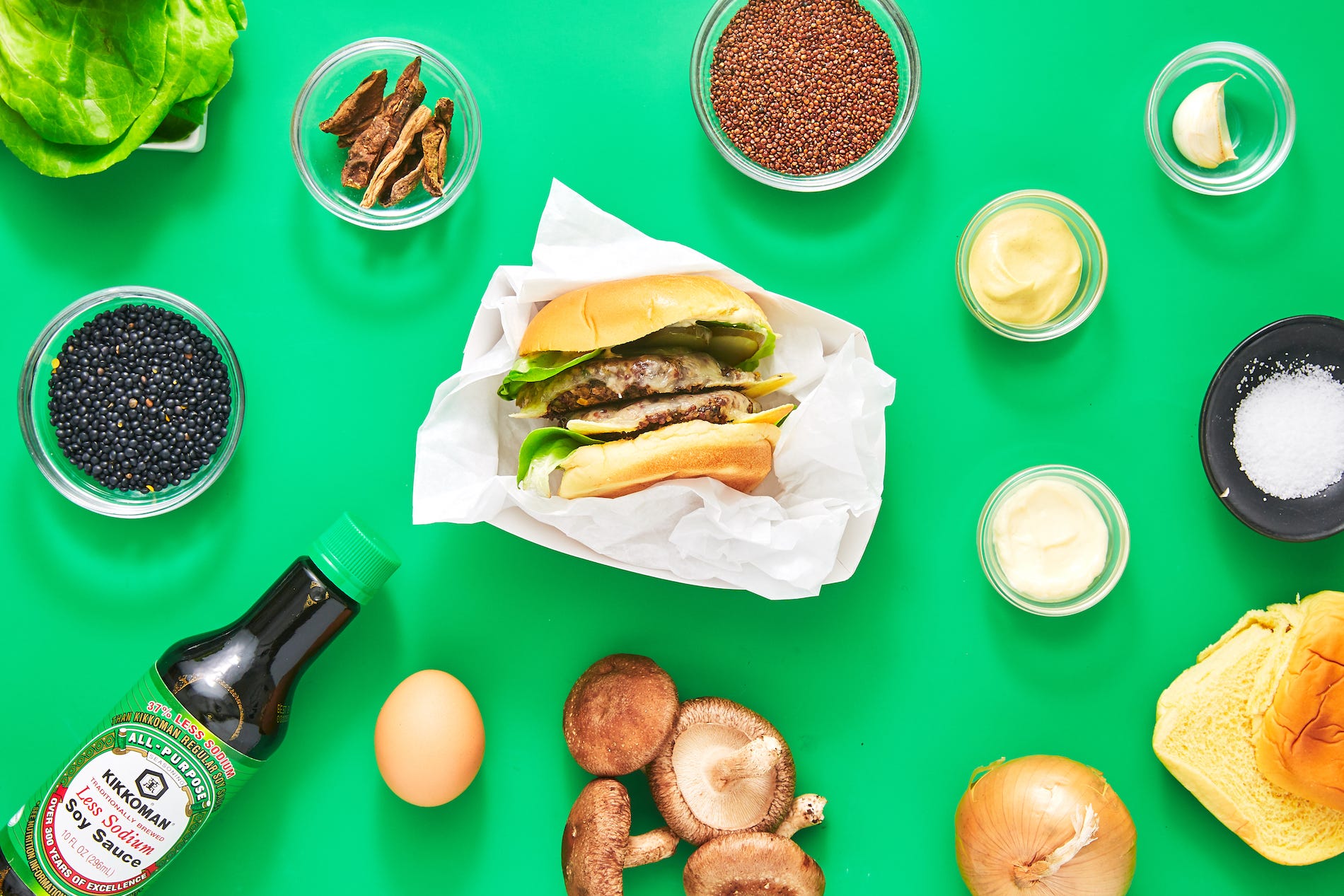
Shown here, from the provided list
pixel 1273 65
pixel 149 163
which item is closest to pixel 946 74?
pixel 1273 65

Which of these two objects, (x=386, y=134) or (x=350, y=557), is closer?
(x=350, y=557)

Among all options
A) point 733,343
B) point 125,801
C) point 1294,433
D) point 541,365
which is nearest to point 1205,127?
point 1294,433

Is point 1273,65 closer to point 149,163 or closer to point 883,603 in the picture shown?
point 883,603

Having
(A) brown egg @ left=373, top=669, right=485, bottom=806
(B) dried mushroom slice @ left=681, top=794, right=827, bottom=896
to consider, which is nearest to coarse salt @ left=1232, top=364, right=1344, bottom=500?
(B) dried mushroom slice @ left=681, top=794, right=827, bottom=896

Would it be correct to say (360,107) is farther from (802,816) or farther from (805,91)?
(802,816)

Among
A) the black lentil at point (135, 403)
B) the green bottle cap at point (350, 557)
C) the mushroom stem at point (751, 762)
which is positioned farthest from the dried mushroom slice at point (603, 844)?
the black lentil at point (135, 403)

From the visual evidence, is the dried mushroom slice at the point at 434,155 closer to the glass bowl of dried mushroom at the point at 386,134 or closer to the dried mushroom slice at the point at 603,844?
the glass bowl of dried mushroom at the point at 386,134
